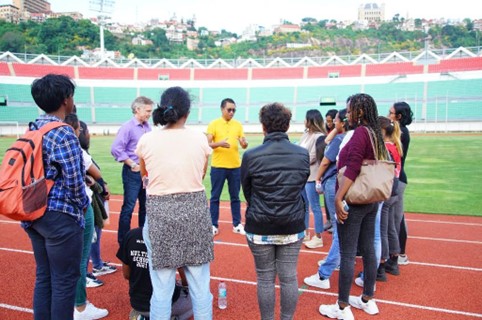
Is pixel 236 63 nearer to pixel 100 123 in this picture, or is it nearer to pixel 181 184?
pixel 100 123

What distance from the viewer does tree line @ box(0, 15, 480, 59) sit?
218 feet

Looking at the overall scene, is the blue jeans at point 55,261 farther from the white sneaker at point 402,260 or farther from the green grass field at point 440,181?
the green grass field at point 440,181

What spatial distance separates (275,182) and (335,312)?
152 centimetres

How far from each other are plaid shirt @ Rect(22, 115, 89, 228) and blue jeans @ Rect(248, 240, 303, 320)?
51.5 inches

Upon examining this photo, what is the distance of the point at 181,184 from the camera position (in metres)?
2.82

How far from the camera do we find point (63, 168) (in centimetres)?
265

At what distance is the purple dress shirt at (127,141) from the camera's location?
5.18 metres

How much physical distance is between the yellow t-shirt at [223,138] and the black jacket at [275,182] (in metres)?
3.39

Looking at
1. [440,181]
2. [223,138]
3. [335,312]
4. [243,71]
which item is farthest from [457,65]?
[335,312]

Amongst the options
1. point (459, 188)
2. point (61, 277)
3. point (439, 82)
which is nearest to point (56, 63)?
point (439, 82)

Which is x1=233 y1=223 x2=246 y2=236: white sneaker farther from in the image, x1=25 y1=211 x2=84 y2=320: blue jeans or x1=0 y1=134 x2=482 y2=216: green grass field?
x1=25 y1=211 x2=84 y2=320: blue jeans

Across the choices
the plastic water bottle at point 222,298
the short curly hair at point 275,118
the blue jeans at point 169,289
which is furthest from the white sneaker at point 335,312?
the short curly hair at point 275,118

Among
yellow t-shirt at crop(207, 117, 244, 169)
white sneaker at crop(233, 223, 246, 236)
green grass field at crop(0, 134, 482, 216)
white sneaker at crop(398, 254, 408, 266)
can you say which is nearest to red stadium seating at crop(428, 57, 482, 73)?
green grass field at crop(0, 134, 482, 216)

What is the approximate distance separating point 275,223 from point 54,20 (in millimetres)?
82882
